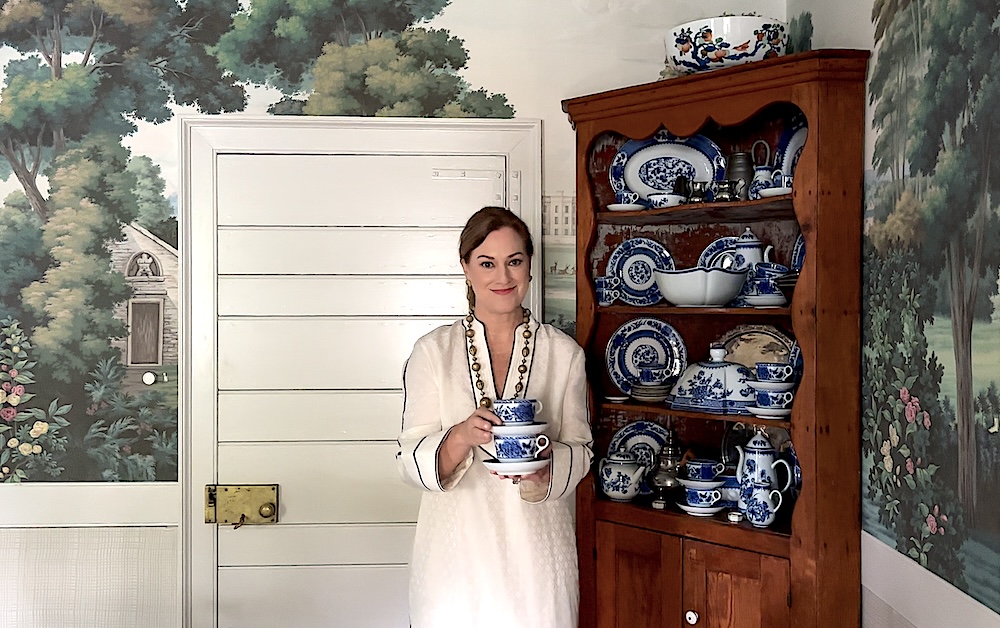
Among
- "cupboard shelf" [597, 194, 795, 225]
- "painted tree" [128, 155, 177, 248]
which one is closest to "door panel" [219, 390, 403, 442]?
"painted tree" [128, 155, 177, 248]

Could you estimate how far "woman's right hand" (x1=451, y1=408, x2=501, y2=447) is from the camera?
1.97 meters

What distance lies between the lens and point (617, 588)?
2494 millimetres

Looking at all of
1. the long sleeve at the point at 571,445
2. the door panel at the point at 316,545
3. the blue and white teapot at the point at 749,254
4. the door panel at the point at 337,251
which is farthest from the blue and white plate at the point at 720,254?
the door panel at the point at 316,545

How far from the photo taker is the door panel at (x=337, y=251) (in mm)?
2793

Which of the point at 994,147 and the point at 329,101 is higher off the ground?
the point at 329,101

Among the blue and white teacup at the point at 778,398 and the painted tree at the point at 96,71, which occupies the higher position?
the painted tree at the point at 96,71

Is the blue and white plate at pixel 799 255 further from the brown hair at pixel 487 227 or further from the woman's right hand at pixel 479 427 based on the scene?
the woman's right hand at pixel 479 427

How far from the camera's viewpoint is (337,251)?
281cm

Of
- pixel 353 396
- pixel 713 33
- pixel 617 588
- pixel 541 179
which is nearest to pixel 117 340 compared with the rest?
pixel 353 396

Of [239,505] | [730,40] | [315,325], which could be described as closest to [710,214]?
[730,40]

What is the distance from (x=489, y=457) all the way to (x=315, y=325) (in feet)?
3.06

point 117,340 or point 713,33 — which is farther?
point 117,340

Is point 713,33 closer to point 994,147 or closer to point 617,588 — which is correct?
point 994,147

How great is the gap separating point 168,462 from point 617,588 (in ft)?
4.56
